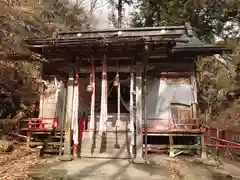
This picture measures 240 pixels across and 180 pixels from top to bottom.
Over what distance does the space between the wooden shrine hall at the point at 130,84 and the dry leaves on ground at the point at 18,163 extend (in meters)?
1.37

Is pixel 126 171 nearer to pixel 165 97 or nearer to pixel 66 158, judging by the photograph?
pixel 66 158

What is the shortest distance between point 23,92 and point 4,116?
2.61m

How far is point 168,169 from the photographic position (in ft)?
25.5

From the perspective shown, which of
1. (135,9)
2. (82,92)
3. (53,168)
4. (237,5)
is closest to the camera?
(53,168)

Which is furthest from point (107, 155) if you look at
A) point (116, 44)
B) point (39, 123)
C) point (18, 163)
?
point (39, 123)

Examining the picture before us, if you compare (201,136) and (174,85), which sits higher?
(174,85)

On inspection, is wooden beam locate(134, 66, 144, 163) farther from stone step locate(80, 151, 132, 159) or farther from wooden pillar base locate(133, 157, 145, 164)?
stone step locate(80, 151, 132, 159)

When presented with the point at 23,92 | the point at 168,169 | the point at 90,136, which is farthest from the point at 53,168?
the point at 23,92

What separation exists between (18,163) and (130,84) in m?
5.16

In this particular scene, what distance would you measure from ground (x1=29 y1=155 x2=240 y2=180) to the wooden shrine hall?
0.74 metres

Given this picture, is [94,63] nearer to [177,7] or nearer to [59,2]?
[177,7]

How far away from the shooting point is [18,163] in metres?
8.42

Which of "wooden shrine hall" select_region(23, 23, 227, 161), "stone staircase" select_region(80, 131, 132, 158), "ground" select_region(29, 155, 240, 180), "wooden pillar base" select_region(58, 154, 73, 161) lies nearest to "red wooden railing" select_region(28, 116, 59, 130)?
"wooden shrine hall" select_region(23, 23, 227, 161)

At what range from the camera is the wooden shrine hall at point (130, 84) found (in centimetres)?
862
